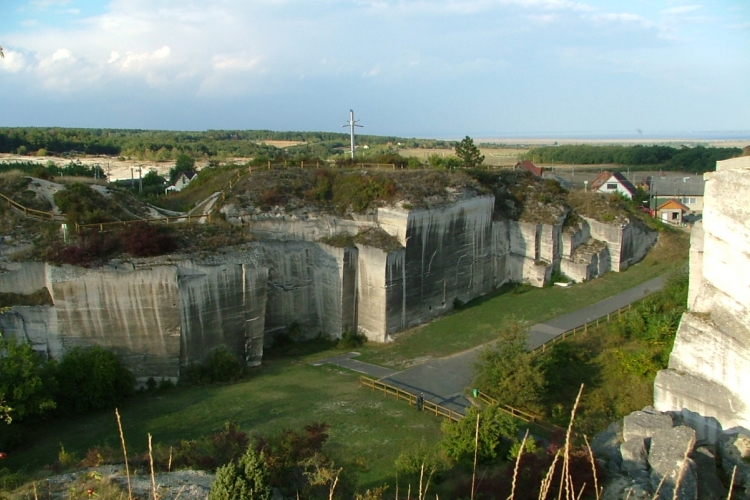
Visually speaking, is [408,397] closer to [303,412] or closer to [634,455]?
[303,412]

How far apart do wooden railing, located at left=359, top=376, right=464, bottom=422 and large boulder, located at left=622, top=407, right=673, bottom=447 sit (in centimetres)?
455

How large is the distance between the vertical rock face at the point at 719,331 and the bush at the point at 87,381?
16.9 meters

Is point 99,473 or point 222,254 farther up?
point 222,254

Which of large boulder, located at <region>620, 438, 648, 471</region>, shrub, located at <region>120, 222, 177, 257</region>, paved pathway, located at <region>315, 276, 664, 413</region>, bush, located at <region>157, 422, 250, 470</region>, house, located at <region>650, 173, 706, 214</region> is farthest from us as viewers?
house, located at <region>650, 173, 706, 214</region>

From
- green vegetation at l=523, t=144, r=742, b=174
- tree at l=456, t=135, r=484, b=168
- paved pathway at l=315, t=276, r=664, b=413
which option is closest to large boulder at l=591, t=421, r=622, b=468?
paved pathway at l=315, t=276, r=664, b=413

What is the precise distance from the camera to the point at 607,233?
33.9m

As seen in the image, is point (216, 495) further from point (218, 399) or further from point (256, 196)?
point (256, 196)

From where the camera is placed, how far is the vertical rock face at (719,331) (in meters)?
16.8

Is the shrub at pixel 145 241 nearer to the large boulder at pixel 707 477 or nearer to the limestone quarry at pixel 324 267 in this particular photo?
the limestone quarry at pixel 324 267

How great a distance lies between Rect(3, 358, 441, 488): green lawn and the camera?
16516 mm

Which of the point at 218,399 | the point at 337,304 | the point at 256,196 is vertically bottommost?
the point at 218,399

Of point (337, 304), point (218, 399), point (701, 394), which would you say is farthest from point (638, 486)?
point (337, 304)

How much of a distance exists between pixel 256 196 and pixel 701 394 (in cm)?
1836

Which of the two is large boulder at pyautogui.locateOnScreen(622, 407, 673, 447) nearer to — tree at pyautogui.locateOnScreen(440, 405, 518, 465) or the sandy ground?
tree at pyautogui.locateOnScreen(440, 405, 518, 465)
